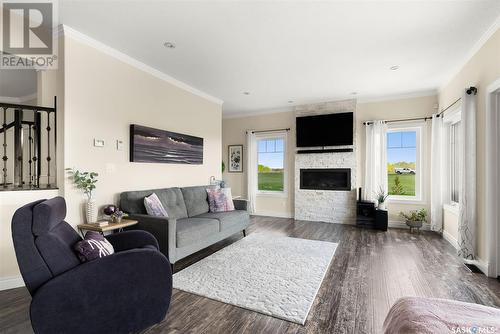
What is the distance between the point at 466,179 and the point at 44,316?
14.8 ft

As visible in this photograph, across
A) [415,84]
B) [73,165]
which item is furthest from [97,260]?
[415,84]

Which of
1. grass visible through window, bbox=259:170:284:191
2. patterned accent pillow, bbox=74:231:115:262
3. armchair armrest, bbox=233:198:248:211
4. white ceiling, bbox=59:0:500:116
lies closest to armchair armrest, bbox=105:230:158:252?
patterned accent pillow, bbox=74:231:115:262

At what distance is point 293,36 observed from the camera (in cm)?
299

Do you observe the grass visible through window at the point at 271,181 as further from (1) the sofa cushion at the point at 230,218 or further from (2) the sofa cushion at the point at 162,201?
(2) the sofa cushion at the point at 162,201

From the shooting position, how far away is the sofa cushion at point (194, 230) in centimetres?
307

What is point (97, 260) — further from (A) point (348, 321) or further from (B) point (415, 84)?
(B) point (415, 84)

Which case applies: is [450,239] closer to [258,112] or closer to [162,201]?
[162,201]

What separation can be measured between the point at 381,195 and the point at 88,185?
5281 millimetres

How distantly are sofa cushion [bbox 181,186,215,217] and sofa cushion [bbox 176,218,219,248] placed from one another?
511 millimetres

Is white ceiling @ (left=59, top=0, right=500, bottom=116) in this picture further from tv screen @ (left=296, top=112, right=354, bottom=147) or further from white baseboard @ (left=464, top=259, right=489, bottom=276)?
white baseboard @ (left=464, top=259, right=489, bottom=276)

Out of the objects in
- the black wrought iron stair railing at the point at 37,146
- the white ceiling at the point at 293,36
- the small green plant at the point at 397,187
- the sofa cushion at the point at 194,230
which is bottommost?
the sofa cushion at the point at 194,230

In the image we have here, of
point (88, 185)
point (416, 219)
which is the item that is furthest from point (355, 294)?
point (416, 219)

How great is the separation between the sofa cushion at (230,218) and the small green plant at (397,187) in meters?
3.41

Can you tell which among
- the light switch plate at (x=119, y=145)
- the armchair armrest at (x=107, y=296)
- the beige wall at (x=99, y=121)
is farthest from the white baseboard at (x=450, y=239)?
the light switch plate at (x=119, y=145)
